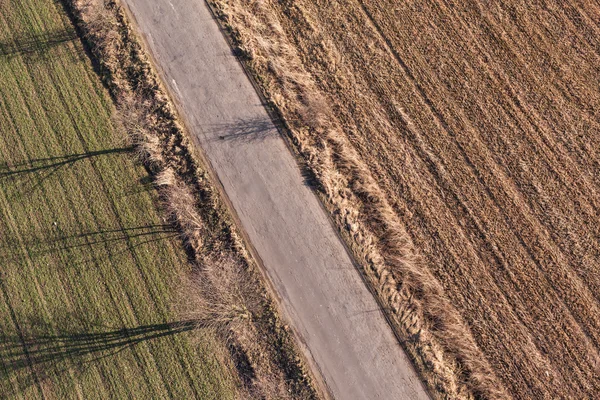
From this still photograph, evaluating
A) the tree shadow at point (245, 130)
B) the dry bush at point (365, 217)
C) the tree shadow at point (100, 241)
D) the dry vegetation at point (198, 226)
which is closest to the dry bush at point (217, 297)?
the dry vegetation at point (198, 226)

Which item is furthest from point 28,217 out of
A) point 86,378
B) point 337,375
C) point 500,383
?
point 500,383

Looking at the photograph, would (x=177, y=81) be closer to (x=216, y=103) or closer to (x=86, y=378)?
(x=216, y=103)

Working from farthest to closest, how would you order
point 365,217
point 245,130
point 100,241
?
point 245,130 → point 100,241 → point 365,217

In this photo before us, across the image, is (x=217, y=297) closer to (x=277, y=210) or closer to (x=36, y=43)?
(x=277, y=210)

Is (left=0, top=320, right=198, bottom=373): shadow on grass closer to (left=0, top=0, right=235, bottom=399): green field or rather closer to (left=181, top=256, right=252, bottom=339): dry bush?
(left=0, top=0, right=235, bottom=399): green field

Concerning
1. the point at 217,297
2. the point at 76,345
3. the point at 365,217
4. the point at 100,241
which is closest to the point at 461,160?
the point at 365,217

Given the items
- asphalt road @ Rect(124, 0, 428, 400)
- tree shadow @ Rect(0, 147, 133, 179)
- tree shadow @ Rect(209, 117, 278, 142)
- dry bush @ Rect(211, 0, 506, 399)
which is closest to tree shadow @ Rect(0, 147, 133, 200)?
tree shadow @ Rect(0, 147, 133, 179)

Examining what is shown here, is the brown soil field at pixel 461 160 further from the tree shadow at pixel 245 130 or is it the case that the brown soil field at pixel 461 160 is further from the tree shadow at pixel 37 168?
the tree shadow at pixel 37 168
